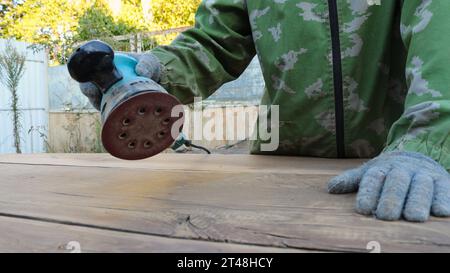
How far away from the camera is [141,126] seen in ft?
2.76

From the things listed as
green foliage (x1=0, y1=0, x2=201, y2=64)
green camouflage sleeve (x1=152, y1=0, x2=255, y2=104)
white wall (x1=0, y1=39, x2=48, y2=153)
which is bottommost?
white wall (x1=0, y1=39, x2=48, y2=153)

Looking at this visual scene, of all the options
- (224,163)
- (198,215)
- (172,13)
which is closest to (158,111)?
(198,215)

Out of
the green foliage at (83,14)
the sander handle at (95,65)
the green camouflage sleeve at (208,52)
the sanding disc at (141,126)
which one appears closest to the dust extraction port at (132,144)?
the sanding disc at (141,126)

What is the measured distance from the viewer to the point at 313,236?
0.50 meters

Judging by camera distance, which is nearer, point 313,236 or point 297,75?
point 313,236

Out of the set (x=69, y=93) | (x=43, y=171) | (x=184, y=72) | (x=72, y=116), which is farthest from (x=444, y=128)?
(x=69, y=93)

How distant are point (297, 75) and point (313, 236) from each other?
73cm

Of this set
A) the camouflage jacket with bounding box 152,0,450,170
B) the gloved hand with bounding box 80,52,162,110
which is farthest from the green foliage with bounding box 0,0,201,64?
the gloved hand with bounding box 80,52,162,110

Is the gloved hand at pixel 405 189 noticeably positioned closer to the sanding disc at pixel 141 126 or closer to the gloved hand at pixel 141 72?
the sanding disc at pixel 141 126

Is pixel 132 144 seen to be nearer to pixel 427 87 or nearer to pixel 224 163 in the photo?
pixel 224 163

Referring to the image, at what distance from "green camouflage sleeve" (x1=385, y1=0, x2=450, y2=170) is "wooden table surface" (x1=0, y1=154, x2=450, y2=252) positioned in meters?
0.14

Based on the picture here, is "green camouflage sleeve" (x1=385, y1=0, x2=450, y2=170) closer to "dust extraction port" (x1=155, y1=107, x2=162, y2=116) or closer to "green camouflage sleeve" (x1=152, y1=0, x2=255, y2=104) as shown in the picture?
"dust extraction port" (x1=155, y1=107, x2=162, y2=116)

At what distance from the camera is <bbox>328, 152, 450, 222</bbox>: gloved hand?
0.55m

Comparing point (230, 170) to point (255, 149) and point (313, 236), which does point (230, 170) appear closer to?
point (255, 149)
